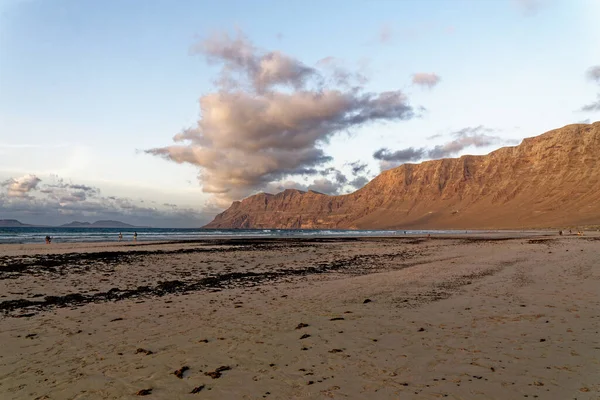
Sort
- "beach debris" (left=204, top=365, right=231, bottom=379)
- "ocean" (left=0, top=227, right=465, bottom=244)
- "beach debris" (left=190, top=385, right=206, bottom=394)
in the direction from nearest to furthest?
1. "beach debris" (left=190, top=385, right=206, bottom=394)
2. "beach debris" (left=204, top=365, right=231, bottom=379)
3. "ocean" (left=0, top=227, right=465, bottom=244)

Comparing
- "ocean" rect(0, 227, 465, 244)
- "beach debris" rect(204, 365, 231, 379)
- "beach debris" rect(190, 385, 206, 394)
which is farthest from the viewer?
"ocean" rect(0, 227, 465, 244)

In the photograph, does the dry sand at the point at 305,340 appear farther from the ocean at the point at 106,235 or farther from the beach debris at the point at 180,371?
the ocean at the point at 106,235

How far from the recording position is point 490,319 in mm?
9570

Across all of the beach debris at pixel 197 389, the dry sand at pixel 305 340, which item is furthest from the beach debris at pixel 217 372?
the beach debris at pixel 197 389

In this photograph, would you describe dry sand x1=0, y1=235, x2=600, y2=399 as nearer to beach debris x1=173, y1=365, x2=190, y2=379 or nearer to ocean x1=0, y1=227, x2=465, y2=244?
beach debris x1=173, y1=365, x2=190, y2=379

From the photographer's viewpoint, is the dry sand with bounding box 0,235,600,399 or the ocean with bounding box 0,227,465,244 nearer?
the dry sand with bounding box 0,235,600,399

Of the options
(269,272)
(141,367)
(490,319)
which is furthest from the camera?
(269,272)

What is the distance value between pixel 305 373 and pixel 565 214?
181369 millimetres

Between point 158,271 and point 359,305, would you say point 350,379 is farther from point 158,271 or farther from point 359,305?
point 158,271

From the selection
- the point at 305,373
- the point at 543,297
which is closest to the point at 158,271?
the point at 305,373

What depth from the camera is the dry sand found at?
18.8 ft

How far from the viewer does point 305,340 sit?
26.5 ft

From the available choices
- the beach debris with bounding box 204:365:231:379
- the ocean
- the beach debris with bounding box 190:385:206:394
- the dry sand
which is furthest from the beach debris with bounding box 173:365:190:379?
the ocean

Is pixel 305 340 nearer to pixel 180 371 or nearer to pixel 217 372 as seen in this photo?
pixel 217 372
